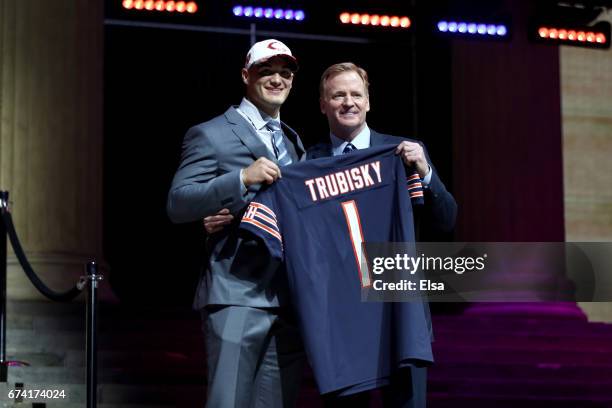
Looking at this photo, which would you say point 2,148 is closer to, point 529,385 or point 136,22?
point 136,22

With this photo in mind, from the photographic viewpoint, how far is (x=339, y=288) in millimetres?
3932

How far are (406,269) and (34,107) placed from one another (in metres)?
6.61

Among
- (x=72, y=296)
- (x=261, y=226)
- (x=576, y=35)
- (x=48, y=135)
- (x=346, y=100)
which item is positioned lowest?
(x=72, y=296)

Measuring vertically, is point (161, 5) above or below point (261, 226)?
above

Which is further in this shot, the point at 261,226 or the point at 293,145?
the point at 293,145

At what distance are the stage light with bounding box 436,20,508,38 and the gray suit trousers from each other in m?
6.63

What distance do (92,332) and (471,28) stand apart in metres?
5.94

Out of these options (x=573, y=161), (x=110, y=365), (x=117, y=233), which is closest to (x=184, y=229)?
(x=117, y=233)

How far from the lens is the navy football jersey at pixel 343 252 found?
3.82 m

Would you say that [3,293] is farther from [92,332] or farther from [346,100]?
[346,100]

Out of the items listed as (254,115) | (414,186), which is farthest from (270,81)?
(414,186)

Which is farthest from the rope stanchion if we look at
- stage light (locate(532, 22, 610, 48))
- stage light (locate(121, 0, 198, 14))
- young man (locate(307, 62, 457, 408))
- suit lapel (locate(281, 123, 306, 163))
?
stage light (locate(532, 22, 610, 48))

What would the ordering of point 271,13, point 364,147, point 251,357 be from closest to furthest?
point 251,357, point 364,147, point 271,13

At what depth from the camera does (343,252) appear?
3977 millimetres
